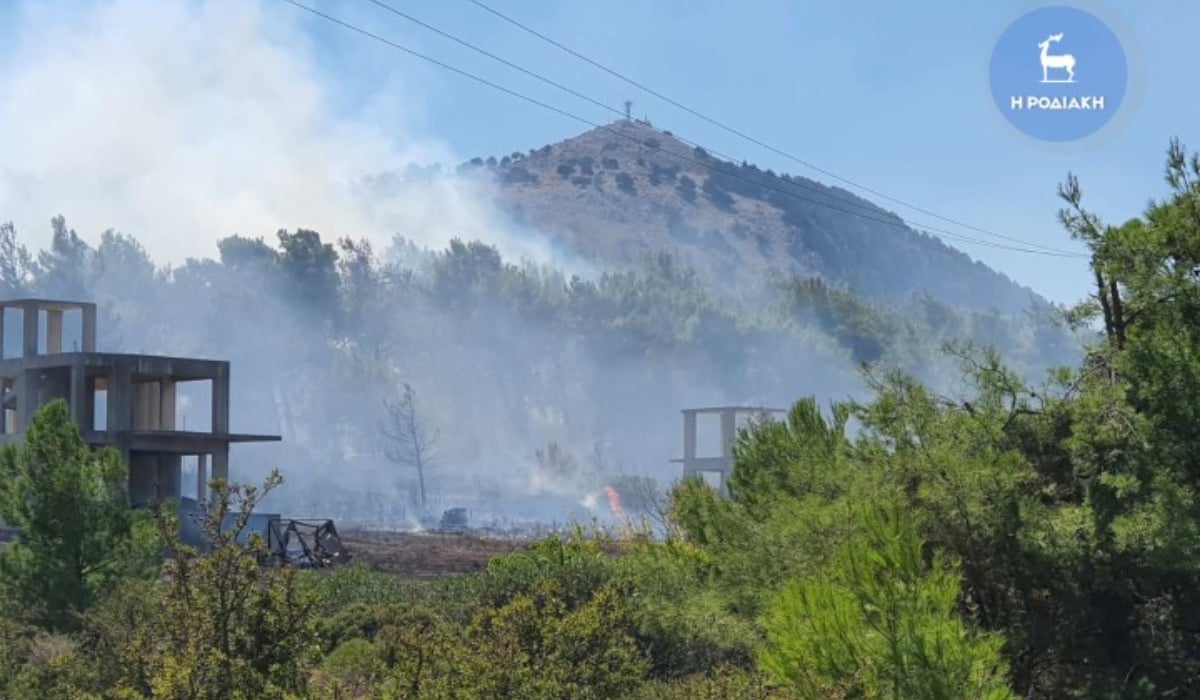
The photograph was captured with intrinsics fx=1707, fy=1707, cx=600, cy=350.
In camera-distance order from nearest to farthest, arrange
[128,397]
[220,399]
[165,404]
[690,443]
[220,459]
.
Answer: [128,397], [220,459], [220,399], [165,404], [690,443]

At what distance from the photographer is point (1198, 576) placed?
55.4 ft

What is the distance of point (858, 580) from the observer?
12.9 metres

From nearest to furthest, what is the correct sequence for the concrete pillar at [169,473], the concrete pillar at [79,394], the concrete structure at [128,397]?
1. the concrete structure at [128,397]
2. the concrete pillar at [79,394]
3. the concrete pillar at [169,473]

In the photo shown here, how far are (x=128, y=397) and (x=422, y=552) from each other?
12.0 m

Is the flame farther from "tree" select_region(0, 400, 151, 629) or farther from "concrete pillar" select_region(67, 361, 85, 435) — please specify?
"tree" select_region(0, 400, 151, 629)

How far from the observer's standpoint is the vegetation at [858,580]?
13.1m

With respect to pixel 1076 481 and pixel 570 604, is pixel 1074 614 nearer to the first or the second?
pixel 1076 481

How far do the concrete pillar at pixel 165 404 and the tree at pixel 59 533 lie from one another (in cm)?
3897

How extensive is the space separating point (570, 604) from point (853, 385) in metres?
126

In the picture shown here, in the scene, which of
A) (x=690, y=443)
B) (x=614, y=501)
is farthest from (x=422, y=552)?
(x=614, y=501)

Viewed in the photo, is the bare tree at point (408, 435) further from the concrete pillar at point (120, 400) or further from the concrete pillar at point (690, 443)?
the concrete pillar at point (120, 400)

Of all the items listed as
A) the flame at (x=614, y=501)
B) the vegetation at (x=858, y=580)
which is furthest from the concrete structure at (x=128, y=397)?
the flame at (x=614, y=501)

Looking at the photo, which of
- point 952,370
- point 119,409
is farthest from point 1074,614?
point 952,370

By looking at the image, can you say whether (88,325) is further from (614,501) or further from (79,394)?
(614,501)
